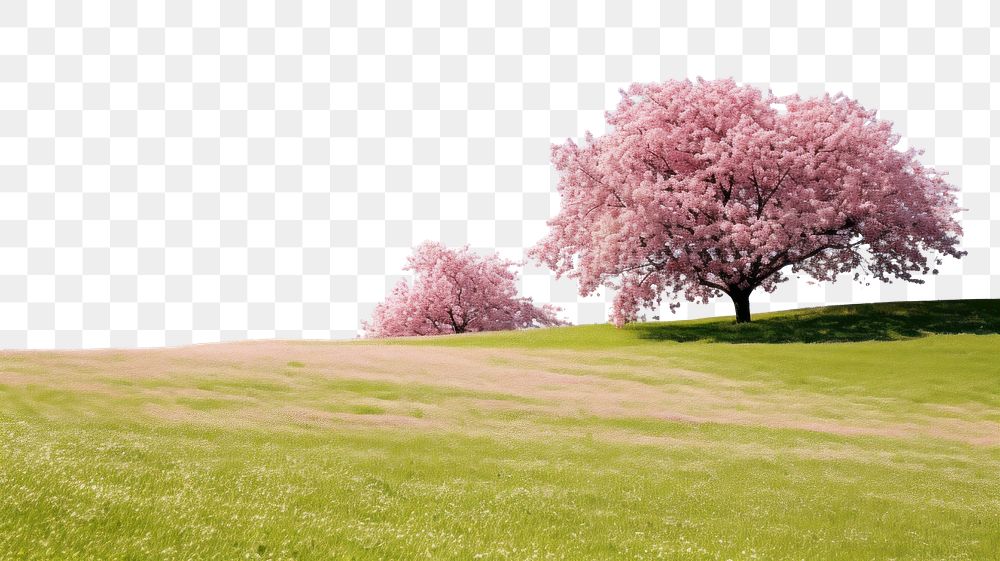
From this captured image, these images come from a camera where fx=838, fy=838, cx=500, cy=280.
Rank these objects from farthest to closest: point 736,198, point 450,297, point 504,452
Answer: point 450,297
point 736,198
point 504,452

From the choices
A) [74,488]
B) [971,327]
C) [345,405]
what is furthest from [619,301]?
[74,488]

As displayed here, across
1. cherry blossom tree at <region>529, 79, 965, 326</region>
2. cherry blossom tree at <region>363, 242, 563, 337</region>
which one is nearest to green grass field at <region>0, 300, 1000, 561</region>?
cherry blossom tree at <region>529, 79, 965, 326</region>

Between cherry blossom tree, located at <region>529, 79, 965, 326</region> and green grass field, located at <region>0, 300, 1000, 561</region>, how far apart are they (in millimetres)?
9814

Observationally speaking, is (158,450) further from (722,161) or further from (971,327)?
(971,327)

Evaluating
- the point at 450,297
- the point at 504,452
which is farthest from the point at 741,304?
the point at 504,452

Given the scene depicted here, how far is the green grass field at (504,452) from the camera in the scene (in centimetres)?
1566

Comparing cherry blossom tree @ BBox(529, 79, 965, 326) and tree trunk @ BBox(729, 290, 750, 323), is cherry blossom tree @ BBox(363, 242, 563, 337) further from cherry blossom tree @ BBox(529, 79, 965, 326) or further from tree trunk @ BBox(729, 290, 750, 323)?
tree trunk @ BBox(729, 290, 750, 323)

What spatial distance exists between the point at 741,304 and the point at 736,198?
817cm

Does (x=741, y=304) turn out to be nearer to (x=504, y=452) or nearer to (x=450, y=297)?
(x=450, y=297)

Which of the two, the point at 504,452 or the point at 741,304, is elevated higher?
the point at 741,304

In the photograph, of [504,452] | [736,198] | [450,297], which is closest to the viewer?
[504,452]

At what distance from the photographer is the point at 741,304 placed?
6397 centimetres

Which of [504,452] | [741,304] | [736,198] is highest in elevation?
[736,198]

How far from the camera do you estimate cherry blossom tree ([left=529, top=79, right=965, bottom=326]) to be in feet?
194
